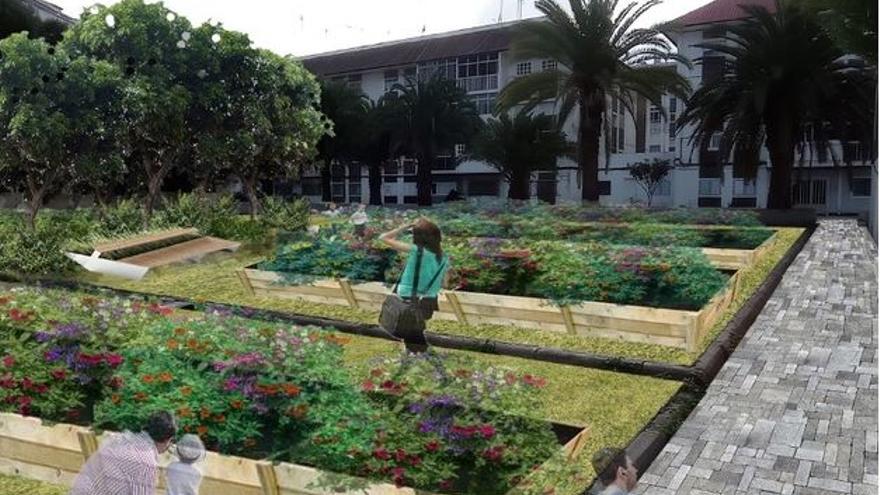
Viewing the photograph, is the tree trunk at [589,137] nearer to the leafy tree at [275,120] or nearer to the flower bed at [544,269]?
the leafy tree at [275,120]

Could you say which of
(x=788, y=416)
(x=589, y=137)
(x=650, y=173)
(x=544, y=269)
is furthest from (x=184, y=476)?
(x=650, y=173)

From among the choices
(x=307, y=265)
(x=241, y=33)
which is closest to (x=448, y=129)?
(x=241, y=33)

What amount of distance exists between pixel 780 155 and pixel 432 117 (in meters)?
21.9

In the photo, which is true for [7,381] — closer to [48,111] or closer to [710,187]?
[48,111]

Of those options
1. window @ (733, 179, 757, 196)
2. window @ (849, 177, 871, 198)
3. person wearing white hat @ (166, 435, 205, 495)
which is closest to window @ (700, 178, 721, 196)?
window @ (733, 179, 757, 196)

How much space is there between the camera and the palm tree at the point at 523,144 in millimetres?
38750

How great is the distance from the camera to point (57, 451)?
5.43 m

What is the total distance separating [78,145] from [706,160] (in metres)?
39.3

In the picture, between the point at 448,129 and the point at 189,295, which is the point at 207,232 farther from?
the point at 448,129

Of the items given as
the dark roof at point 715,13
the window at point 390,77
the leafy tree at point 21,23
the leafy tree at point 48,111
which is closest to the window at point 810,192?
the dark roof at point 715,13

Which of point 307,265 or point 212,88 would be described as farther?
point 212,88

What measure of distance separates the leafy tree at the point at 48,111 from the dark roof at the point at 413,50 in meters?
38.3

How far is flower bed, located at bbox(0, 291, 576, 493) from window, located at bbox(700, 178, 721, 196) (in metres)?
46.5

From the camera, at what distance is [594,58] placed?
29.1m
